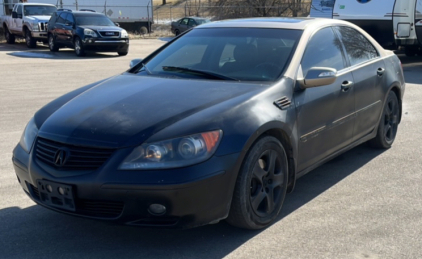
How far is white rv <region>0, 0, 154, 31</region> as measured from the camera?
34500mm

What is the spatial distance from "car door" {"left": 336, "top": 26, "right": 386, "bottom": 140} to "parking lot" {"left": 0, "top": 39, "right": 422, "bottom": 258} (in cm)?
53

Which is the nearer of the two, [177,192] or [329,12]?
[177,192]

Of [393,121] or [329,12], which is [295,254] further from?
[329,12]

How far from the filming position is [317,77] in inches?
185

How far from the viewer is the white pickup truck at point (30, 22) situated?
24109 mm

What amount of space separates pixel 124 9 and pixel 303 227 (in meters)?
33.2

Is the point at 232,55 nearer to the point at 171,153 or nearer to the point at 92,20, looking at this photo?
the point at 171,153

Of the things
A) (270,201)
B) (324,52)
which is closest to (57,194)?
(270,201)

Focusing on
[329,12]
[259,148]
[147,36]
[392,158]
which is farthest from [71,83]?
[147,36]

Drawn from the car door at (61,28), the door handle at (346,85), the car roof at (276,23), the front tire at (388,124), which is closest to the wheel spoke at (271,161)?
the door handle at (346,85)

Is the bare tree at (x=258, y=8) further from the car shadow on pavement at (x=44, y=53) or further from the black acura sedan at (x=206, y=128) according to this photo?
the black acura sedan at (x=206, y=128)

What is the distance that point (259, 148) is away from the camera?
13.5ft

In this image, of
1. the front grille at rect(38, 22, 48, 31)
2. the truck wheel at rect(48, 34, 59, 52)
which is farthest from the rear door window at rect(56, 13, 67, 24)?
the front grille at rect(38, 22, 48, 31)

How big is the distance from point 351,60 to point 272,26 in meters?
1.00
